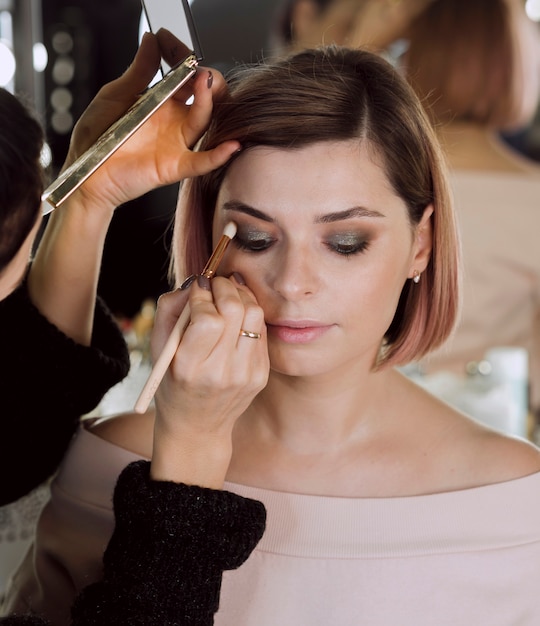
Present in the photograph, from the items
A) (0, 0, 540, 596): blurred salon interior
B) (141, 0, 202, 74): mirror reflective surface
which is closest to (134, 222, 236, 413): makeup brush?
(141, 0, 202, 74): mirror reflective surface

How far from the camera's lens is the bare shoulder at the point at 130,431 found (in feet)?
3.58

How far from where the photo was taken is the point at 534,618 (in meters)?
0.95

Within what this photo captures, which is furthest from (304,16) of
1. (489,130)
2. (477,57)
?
(489,130)

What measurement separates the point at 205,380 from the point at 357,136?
355mm

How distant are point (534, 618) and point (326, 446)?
0.31m

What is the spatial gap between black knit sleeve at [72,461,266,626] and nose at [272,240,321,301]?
228mm

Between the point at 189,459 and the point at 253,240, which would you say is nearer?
the point at 189,459

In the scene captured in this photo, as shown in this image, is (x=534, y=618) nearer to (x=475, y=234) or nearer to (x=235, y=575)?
(x=235, y=575)

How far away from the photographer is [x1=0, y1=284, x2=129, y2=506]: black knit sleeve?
0.95 metres

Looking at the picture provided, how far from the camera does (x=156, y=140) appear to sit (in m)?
0.91

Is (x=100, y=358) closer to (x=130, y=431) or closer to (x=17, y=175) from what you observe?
(x=130, y=431)

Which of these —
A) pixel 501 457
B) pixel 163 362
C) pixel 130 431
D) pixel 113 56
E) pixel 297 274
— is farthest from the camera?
pixel 113 56

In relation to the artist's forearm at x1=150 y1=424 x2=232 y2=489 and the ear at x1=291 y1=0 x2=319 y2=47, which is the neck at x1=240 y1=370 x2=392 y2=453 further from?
the ear at x1=291 y1=0 x2=319 y2=47

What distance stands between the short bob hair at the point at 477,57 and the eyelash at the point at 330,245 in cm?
196
